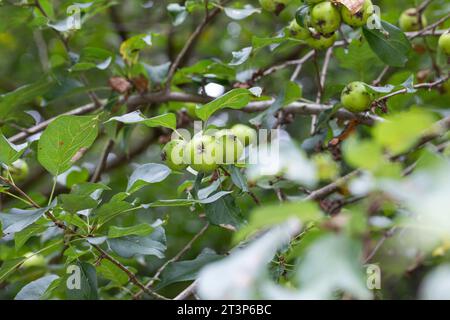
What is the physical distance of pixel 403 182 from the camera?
1.89 feet

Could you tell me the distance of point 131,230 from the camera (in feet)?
3.99

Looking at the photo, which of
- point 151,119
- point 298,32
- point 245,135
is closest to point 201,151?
point 151,119

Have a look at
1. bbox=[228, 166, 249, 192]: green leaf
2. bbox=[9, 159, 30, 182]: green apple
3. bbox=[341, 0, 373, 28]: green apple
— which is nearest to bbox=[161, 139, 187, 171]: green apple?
bbox=[228, 166, 249, 192]: green leaf

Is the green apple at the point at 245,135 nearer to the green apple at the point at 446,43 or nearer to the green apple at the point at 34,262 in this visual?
the green apple at the point at 446,43

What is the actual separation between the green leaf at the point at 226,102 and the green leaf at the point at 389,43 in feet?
1.40

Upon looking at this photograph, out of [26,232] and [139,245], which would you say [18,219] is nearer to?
[26,232]

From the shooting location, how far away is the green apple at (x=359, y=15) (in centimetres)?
138

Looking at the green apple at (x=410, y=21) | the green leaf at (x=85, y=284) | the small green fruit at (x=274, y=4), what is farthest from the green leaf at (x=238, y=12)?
the green leaf at (x=85, y=284)

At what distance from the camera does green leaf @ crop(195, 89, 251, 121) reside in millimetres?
1224

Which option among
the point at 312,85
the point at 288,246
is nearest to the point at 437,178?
the point at 288,246

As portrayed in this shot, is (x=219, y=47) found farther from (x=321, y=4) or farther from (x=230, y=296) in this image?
(x=230, y=296)

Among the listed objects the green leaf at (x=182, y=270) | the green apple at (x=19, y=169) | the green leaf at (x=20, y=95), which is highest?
the green leaf at (x=20, y=95)

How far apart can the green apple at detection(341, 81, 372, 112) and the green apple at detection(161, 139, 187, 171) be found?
425 mm

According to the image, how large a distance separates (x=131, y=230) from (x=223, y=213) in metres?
0.20
